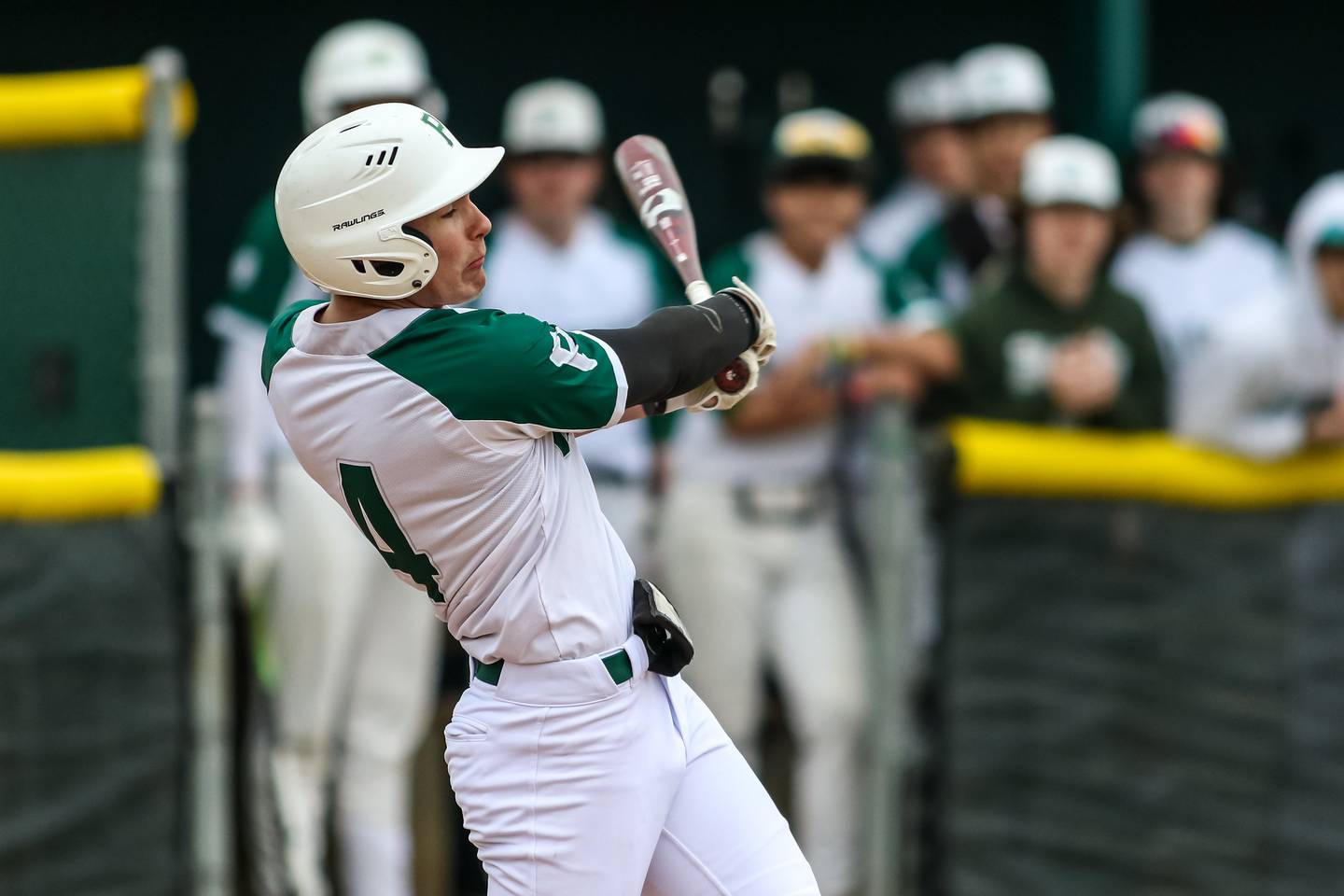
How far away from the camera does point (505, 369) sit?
2693 mm

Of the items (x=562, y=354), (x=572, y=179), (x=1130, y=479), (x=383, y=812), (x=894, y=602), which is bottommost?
(x=383, y=812)

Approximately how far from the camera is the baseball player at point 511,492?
2723mm

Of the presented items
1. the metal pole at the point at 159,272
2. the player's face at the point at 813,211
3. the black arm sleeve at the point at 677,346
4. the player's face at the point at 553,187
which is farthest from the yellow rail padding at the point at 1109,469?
the black arm sleeve at the point at 677,346

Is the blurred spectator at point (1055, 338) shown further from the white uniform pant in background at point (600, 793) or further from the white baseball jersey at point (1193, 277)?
the white uniform pant in background at point (600, 793)

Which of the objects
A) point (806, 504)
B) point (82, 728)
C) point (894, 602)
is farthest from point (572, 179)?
point (82, 728)

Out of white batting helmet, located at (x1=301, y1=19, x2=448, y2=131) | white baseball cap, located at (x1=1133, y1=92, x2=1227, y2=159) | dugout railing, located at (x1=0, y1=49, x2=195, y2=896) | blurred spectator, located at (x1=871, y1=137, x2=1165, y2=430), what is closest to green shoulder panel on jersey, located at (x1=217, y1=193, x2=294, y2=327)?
dugout railing, located at (x1=0, y1=49, x2=195, y2=896)

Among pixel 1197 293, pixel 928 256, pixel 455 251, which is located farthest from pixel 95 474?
pixel 1197 293

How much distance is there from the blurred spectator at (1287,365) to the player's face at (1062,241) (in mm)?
388

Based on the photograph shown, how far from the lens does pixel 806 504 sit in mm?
5078

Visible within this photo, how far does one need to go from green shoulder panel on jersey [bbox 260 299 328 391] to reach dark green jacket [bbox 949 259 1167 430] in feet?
7.52

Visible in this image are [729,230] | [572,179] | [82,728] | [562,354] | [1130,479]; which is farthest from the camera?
[729,230]

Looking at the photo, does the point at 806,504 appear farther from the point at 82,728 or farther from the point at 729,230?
the point at 729,230

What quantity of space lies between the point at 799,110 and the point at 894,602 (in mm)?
2741

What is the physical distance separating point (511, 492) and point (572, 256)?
8.23ft
